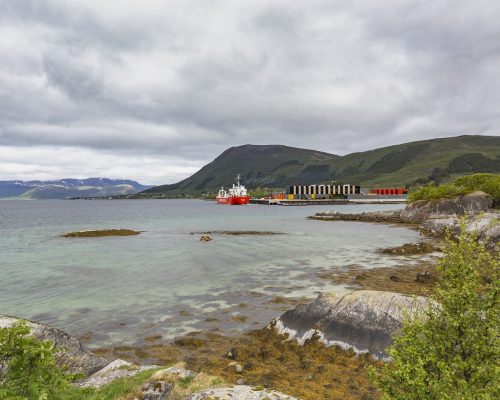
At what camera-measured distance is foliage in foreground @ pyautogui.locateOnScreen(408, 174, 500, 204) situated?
309 ft

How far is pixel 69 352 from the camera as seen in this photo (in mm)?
16359

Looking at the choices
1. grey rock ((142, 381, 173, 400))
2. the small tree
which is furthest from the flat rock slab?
the small tree

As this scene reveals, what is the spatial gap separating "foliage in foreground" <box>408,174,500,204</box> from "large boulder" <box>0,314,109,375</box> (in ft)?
318

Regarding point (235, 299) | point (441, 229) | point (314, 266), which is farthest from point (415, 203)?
point (235, 299)

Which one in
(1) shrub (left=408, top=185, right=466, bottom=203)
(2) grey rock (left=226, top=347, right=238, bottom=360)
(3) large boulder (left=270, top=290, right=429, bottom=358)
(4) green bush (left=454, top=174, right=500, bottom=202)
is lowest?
(2) grey rock (left=226, top=347, right=238, bottom=360)

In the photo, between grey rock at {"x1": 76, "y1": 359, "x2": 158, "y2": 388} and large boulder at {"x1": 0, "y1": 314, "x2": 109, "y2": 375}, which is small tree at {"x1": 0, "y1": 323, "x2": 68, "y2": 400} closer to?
grey rock at {"x1": 76, "y1": 359, "x2": 158, "y2": 388}

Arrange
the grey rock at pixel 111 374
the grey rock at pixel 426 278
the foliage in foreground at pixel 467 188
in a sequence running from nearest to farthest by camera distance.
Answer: the grey rock at pixel 111 374
the grey rock at pixel 426 278
the foliage in foreground at pixel 467 188

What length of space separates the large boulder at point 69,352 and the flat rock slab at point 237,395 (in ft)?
24.3

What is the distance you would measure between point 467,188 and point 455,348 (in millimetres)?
112053

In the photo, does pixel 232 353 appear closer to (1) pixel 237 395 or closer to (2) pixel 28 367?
(1) pixel 237 395

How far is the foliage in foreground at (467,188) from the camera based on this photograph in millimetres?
94125

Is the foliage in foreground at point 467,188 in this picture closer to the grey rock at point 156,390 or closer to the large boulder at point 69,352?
the large boulder at point 69,352

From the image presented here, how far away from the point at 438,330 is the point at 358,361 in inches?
366

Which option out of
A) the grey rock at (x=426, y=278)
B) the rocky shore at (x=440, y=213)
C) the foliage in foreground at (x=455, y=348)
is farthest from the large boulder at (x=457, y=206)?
the foliage in foreground at (x=455, y=348)
